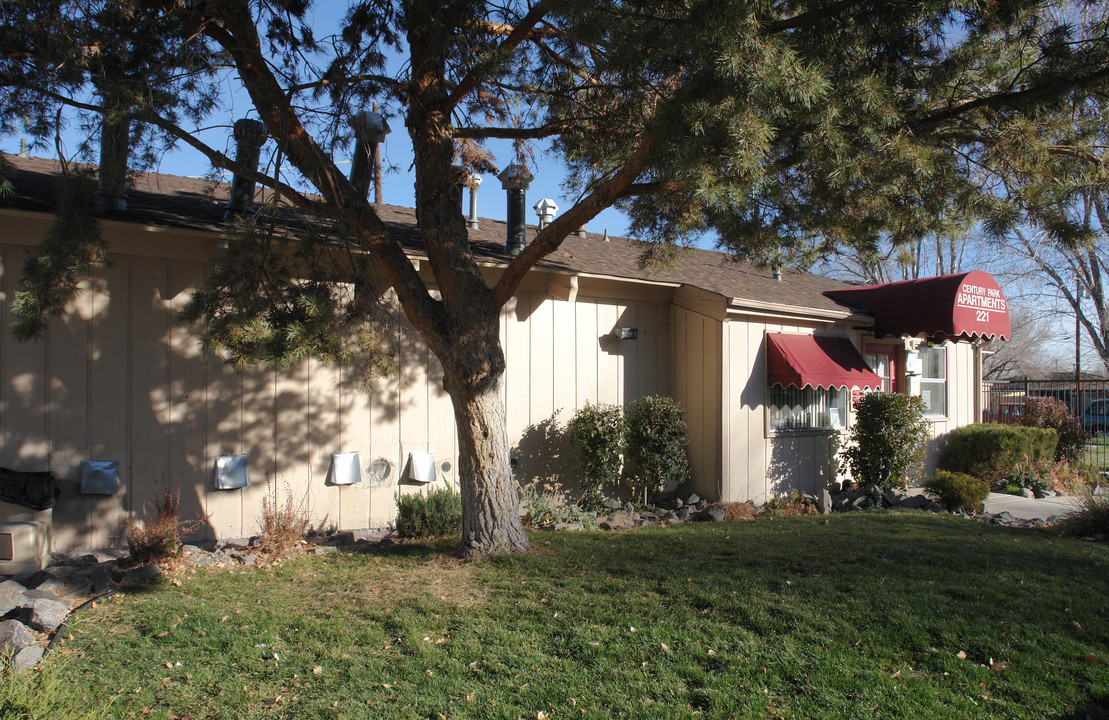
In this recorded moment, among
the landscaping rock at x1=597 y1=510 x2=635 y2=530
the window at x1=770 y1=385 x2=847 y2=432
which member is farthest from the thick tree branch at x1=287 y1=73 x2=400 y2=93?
the window at x1=770 y1=385 x2=847 y2=432

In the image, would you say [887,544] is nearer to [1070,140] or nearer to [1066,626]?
[1066,626]

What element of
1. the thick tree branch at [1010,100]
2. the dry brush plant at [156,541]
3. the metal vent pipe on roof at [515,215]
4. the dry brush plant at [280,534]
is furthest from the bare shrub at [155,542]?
the thick tree branch at [1010,100]

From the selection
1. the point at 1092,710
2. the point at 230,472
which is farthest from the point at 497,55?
the point at 1092,710

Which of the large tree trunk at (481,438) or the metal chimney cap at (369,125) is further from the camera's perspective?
the metal chimney cap at (369,125)

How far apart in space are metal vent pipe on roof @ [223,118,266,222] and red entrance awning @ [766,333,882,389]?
7.16 meters

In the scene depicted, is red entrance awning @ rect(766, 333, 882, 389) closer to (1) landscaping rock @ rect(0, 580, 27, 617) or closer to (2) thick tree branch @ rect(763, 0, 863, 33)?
(2) thick tree branch @ rect(763, 0, 863, 33)

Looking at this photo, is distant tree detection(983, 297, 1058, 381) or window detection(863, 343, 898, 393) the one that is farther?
distant tree detection(983, 297, 1058, 381)

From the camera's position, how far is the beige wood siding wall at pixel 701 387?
32.3 feet

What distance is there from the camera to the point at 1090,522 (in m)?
7.79

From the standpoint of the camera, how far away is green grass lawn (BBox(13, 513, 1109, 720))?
12.1 ft

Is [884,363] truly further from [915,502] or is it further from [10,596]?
[10,596]

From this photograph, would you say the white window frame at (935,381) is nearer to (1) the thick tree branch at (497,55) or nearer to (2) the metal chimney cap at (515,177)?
(2) the metal chimney cap at (515,177)

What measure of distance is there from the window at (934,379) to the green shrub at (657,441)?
20.6 feet

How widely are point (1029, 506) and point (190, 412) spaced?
11.2 m
